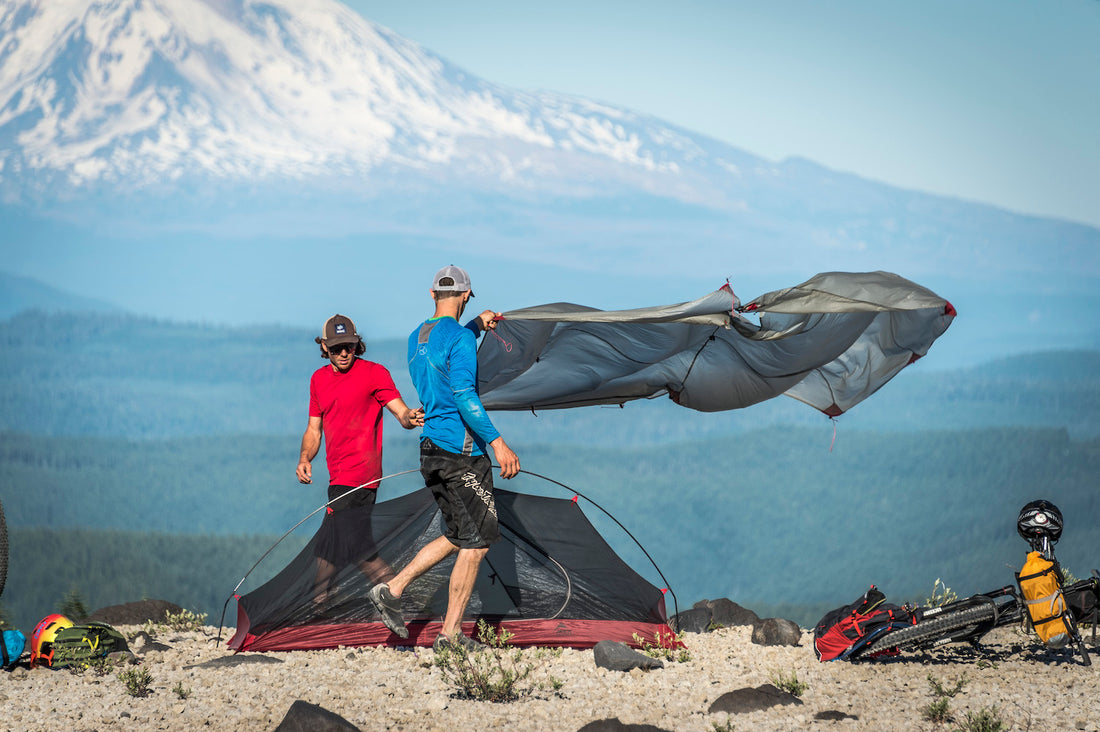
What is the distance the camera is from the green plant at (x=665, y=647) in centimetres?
619

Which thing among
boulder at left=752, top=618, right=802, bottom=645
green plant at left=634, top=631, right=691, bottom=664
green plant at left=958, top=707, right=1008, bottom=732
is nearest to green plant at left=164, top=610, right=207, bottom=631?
green plant at left=634, top=631, right=691, bottom=664

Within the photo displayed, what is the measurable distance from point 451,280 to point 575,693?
2256mm

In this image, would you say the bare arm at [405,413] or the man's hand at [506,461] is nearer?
the man's hand at [506,461]

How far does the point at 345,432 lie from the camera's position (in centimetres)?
611

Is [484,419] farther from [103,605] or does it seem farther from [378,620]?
[103,605]

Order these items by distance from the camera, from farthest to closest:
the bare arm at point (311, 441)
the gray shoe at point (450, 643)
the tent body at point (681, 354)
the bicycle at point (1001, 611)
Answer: the tent body at point (681, 354) < the bare arm at point (311, 441) < the bicycle at point (1001, 611) < the gray shoe at point (450, 643)

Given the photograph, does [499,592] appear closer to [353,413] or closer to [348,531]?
[348,531]

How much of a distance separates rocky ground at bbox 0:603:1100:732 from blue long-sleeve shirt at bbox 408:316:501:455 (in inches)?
50.4

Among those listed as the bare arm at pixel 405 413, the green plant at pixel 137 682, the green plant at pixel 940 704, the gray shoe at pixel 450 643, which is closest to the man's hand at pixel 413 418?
the bare arm at pixel 405 413

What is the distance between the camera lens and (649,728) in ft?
15.6

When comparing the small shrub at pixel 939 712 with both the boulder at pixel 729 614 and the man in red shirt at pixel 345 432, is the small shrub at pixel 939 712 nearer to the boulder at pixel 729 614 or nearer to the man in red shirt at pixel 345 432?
the boulder at pixel 729 614

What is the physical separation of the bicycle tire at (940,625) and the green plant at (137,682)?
395 cm

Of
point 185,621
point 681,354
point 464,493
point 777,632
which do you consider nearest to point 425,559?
point 464,493

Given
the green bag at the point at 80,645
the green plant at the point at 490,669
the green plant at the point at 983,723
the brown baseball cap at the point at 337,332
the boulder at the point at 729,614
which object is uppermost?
the brown baseball cap at the point at 337,332
